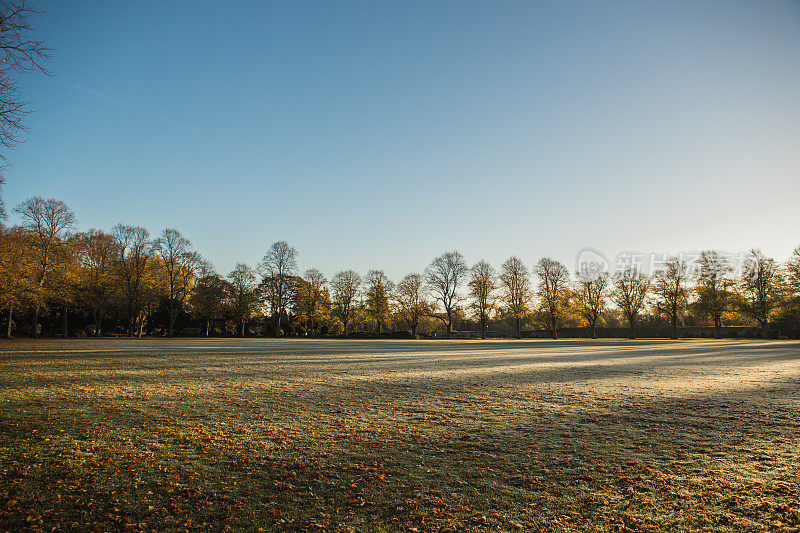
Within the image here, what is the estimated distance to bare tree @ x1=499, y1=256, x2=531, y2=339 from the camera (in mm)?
67938

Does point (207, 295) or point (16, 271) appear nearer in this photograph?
point (16, 271)

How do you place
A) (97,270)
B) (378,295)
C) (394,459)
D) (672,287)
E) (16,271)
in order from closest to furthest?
(394,459) → (16,271) → (97,270) → (672,287) → (378,295)

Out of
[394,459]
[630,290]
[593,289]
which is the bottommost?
[394,459]

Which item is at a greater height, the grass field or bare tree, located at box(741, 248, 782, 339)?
bare tree, located at box(741, 248, 782, 339)

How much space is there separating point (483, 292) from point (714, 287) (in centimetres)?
3360

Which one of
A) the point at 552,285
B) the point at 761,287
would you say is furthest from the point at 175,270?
the point at 761,287

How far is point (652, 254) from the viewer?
68.7 m

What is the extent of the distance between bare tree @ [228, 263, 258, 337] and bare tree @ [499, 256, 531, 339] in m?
41.6

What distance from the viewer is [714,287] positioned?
6122 cm

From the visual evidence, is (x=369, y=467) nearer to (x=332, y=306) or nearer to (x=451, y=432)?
(x=451, y=432)

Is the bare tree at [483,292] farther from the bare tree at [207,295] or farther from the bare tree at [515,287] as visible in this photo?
the bare tree at [207,295]

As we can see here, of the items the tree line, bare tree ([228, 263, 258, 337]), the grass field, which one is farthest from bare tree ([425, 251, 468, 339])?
the grass field

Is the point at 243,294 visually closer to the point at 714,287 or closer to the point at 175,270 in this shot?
the point at 175,270

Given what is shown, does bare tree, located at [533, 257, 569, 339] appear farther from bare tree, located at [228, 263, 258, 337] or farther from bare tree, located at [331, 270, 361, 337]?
bare tree, located at [228, 263, 258, 337]
